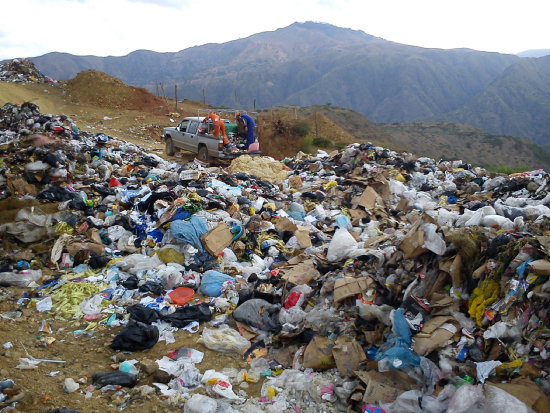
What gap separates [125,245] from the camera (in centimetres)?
607

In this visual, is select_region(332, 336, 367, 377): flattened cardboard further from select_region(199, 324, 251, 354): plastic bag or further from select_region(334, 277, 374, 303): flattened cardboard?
select_region(199, 324, 251, 354): plastic bag

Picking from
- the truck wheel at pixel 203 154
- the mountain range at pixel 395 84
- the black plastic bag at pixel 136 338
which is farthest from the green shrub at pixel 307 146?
the mountain range at pixel 395 84

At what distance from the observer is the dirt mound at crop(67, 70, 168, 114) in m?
23.8

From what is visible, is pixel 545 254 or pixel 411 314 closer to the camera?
pixel 545 254

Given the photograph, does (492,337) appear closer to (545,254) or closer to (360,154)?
(545,254)

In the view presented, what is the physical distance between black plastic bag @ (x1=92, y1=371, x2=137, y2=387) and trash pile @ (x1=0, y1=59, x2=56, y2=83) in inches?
1062

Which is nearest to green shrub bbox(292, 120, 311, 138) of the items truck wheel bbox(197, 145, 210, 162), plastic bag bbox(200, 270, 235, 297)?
truck wheel bbox(197, 145, 210, 162)

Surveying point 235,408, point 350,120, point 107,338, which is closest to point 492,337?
point 235,408

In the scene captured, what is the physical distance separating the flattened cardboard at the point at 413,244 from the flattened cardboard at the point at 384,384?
1.35 metres

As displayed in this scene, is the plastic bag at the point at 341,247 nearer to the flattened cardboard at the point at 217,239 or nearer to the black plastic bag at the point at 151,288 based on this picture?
the flattened cardboard at the point at 217,239

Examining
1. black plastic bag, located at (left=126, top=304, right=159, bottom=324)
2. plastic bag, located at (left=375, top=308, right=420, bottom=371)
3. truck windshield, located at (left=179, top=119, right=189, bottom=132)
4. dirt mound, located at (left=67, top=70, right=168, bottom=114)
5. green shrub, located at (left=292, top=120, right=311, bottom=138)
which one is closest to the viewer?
plastic bag, located at (left=375, top=308, right=420, bottom=371)

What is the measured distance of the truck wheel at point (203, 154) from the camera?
11.8 meters

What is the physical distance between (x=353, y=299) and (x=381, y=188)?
5.10 m

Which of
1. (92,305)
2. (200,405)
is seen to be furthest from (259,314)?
(92,305)
